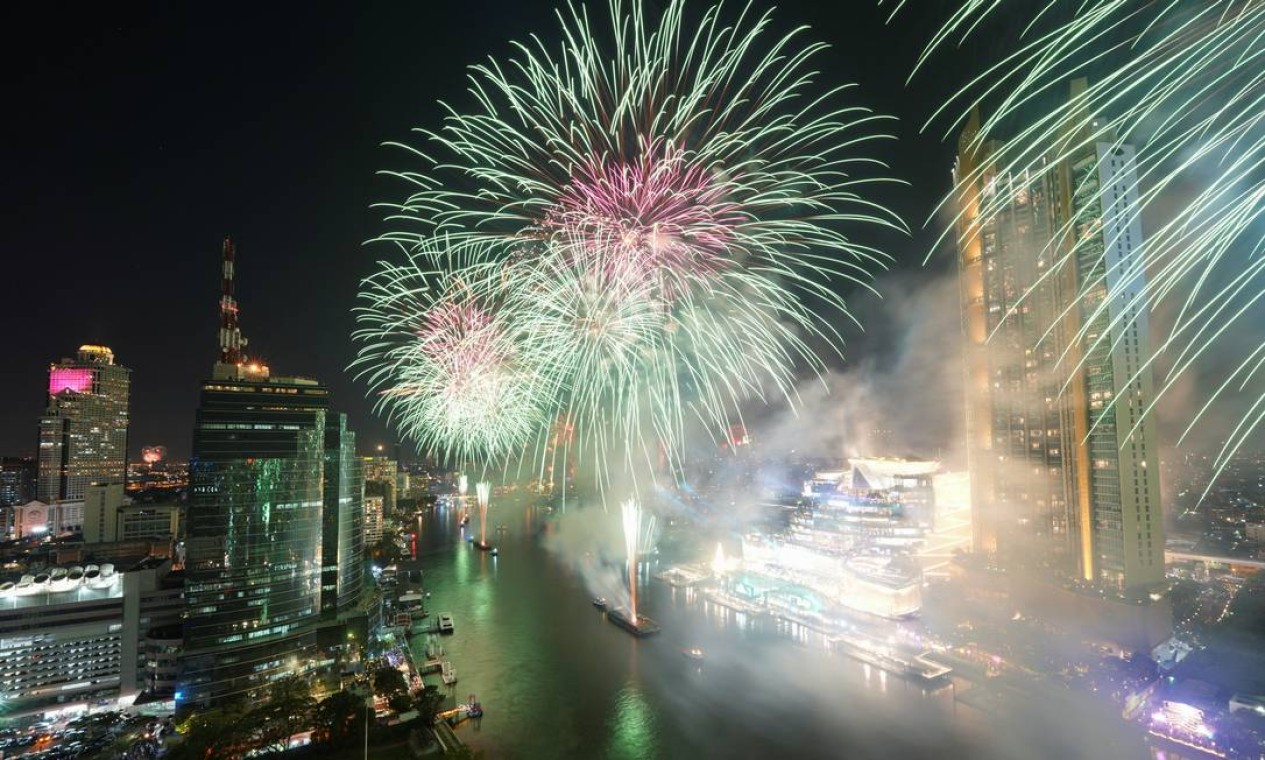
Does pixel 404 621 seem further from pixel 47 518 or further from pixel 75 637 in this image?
pixel 47 518

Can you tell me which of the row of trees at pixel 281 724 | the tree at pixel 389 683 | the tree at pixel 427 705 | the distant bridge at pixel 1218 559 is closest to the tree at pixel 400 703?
the row of trees at pixel 281 724

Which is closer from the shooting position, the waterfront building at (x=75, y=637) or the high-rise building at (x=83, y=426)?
the waterfront building at (x=75, y=637)

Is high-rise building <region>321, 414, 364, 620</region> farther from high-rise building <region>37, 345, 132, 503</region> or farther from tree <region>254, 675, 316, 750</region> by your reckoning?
high-rise building <region>37, 345, 132, 503</region>

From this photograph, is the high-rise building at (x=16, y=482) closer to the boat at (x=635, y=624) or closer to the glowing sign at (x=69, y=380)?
the glowing sign at (x=69, y=380)

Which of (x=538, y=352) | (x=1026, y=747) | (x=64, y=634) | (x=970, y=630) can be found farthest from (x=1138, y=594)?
(x=64, y=634)

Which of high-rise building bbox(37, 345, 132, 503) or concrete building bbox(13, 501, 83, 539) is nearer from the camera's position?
concrete building bbox(13, 501, 83, 539)

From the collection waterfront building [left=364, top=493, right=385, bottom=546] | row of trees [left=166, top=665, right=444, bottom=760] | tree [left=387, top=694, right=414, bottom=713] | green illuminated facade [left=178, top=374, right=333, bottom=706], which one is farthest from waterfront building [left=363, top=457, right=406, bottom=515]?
tree [left=387, top=694, right=414, bottom=713]

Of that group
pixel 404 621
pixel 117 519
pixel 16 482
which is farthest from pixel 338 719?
pixel 16 482
